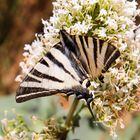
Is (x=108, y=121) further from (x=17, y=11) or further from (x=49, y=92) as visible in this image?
(x=17, y=11)

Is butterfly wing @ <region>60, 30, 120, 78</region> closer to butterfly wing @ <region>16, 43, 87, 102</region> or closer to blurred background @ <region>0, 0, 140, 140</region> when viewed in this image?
butterfly wing @ <region>16, 43, 87, 102</region>

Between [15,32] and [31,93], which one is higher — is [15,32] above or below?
above

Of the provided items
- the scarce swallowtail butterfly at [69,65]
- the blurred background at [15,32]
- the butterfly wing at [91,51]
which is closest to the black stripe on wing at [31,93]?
the scarce swallowtail butterfly at [69,65]

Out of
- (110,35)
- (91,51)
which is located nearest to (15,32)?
(110,35)

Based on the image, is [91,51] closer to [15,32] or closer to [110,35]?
[110,35]

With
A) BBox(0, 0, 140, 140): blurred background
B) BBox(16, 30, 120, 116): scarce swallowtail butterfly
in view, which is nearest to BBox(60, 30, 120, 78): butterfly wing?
BBox(16, 30, 120, 116): scarce swallowtail butterfly

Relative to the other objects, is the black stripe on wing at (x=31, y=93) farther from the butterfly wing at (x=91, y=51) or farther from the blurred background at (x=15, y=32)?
the blurred background at (x=15, y=32)

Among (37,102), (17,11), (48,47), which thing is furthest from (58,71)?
(17,11)
